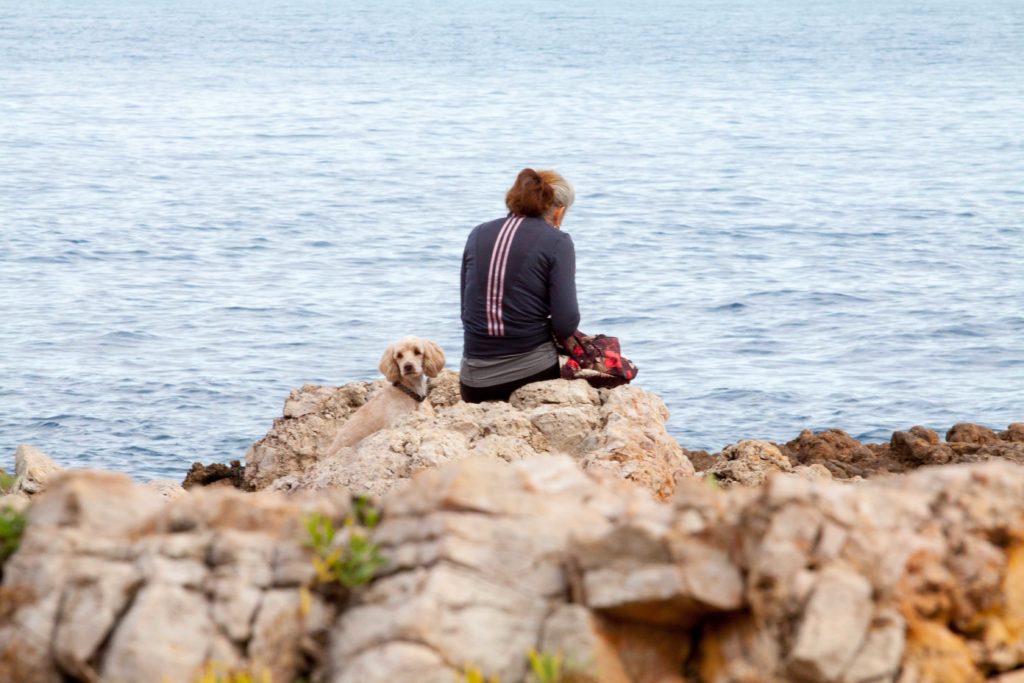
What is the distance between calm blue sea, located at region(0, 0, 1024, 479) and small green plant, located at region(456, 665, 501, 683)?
1037 cm

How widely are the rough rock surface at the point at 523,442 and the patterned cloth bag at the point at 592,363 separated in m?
0.41

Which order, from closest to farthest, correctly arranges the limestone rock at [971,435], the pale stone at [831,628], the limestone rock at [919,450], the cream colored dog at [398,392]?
the pale stone at [831,628], the cream colored dog at [398,392], the limestone rock at [919,450], the limestone rock at [971,435]

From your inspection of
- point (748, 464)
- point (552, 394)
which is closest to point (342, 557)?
Result: point (552, 394)

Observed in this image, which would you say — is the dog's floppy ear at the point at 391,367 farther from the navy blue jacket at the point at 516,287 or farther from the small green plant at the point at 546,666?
the small green plant at the point at 546,666

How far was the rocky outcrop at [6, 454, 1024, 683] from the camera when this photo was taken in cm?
438

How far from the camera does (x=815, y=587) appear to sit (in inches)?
170

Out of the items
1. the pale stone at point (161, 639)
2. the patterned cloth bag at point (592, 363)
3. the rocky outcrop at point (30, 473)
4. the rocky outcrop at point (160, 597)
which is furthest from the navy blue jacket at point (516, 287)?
the pale stone at point (161, 639)

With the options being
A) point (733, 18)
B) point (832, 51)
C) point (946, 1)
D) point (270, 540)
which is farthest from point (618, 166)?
point (946, 1)

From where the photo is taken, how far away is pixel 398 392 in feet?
30.4

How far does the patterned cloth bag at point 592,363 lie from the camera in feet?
31.3

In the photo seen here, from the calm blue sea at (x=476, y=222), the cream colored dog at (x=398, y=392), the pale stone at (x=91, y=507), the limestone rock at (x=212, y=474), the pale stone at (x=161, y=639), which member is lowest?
the calm blue sea at (x=476, y=222)

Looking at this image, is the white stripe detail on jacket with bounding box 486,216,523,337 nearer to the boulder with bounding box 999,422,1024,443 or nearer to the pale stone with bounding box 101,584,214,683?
the boulder with bounding box 999,422,1024,443

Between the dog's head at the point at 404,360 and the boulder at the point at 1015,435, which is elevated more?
the dog's head at the point at 404,360

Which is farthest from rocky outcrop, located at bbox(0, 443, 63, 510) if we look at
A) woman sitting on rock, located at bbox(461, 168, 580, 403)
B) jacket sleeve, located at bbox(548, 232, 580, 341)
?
jacket sleeve, located at bbox(548, 232, 580, 341)
